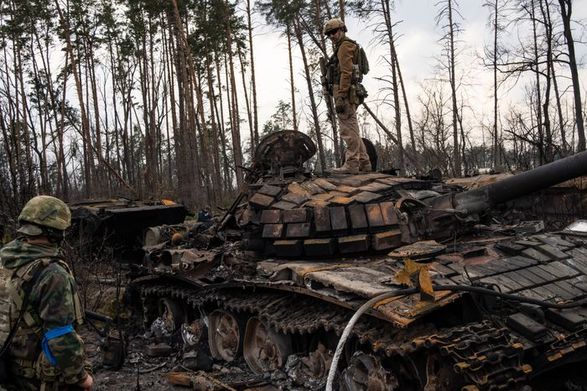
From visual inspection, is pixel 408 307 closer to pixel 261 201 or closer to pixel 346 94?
pixel 261 201

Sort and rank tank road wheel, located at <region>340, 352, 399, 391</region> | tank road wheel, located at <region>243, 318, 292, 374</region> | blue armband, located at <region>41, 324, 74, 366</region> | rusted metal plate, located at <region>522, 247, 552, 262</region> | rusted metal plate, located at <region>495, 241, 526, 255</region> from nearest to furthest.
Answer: blue armband, located at <region>41, 324, 74, 366</region>
tank road wheel, located at <region>340, 352, 399, 391</region>
rusted metal plate, located at <region>522, 247, 552, 262</region>
rusted metal plate, located at <region>495, 241, 526, 255</region>
tank road wheel, located at <region>243, 318, 292, 374</region>

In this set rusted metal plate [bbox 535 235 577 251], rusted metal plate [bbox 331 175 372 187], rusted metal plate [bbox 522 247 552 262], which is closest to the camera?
rusted metal plate [bbox 522 247 552 262]

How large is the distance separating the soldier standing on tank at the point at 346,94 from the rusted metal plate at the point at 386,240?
2.04 meters

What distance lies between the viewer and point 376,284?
15.6ft

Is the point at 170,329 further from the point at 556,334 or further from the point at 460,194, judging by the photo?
the point at 556,334

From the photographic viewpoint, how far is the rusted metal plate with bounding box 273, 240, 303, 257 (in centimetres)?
618

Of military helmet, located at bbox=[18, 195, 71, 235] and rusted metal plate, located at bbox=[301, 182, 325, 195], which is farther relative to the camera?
rusted metal plate, located at bbox=[301, 182, 325, 195]

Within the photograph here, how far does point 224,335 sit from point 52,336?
4430 mm

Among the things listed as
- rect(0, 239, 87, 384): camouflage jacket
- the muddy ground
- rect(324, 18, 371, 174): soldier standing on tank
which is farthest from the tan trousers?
rect(0, 239, 87, 384): camouflage jacket

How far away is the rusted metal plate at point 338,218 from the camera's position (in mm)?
5969

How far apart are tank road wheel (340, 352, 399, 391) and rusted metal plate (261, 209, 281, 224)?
1.95 metres

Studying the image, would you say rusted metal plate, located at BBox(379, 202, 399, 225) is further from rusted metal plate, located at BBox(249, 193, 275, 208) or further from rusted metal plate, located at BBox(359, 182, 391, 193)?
rusted metal plate, located at BBox(249, 193, 275, 208)

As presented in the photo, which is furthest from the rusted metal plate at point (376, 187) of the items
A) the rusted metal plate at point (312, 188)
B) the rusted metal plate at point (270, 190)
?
the rusted metal plate at point (270, 190)

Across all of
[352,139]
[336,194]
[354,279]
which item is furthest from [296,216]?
[352,139]
